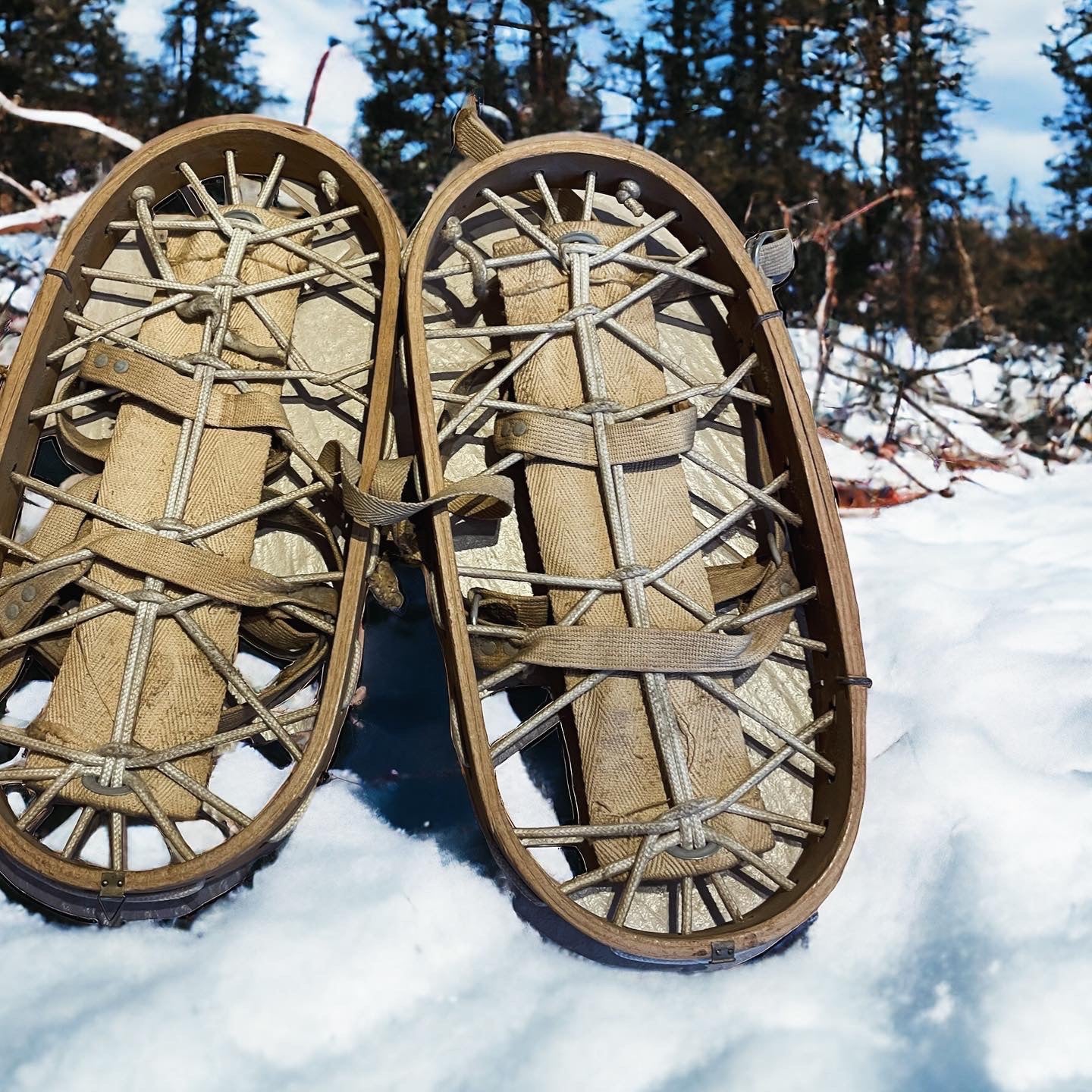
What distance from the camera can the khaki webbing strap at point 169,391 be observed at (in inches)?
63.5

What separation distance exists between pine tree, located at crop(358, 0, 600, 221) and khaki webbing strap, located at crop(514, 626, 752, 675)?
1227mm

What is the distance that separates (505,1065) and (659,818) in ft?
1.21

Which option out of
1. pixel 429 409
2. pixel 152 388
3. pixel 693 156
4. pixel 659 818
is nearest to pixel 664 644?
pixel 659 818

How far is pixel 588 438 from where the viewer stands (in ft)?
5.34

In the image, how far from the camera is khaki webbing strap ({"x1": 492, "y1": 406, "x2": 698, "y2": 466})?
159 centimetres

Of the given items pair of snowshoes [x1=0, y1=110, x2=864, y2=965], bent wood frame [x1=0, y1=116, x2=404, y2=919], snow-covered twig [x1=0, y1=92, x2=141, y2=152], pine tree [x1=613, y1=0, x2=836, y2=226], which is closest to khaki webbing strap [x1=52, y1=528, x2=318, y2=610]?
pair of snowshoes [x1=0, y1=110, x2=864, y2=965]

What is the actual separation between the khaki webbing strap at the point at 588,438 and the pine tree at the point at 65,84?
128 centimetres

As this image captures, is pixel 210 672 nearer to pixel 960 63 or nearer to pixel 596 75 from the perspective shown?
pixel 596 75

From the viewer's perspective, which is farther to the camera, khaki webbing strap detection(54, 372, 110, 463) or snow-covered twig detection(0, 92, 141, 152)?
snow-covered twig detection(0, 92, 141, 152)

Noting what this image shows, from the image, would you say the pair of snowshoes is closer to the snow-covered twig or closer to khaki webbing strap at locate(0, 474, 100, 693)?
khaki webbing strap at locate(0, 474, 100, 693)

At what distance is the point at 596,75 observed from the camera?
2.34 m

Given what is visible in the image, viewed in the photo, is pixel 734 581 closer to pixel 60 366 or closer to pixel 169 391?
pixel 169 391

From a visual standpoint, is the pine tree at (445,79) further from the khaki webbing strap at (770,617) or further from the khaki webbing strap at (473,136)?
the khaki webbing strap at (770,617)

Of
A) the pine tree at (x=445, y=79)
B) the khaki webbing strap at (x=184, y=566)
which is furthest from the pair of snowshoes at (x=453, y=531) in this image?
the pine tree at (x=445, y=79)
